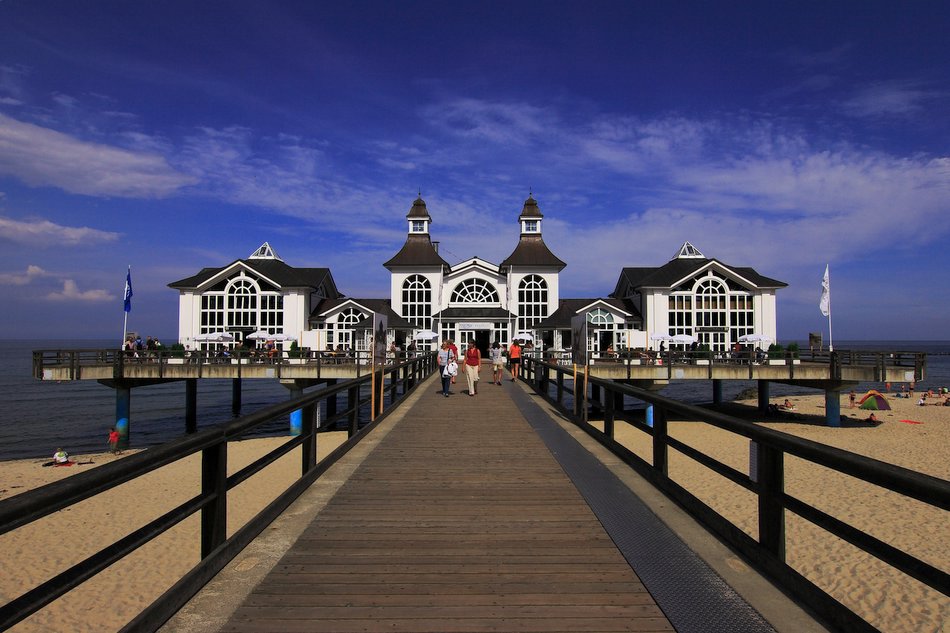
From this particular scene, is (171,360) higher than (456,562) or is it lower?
higher

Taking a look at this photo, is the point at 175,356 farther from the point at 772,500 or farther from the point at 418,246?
the point at 772,500

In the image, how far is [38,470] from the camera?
18266 millimetres

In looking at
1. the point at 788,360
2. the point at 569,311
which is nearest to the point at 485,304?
the point at 569,311

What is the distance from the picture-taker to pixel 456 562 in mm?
3846

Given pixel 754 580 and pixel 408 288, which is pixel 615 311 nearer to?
pixel 408 288

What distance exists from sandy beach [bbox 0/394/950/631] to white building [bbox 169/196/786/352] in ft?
61.1

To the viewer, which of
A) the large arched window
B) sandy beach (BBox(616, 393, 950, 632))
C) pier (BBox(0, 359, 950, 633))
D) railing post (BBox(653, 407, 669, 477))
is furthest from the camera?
the large arched window

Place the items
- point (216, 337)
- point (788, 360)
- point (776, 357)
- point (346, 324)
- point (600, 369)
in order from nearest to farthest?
1. point (600, 369)
2. point (788, 360)
3. point (776, 357)
4. point (216, 337)
5. point (346, 324)

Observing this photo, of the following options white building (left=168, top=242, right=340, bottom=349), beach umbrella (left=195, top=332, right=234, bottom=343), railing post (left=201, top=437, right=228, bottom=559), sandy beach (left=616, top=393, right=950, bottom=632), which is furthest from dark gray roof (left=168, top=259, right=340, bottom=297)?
railing post (left=201, top=437, right=228, bottom=559)

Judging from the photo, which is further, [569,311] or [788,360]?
[569,311]

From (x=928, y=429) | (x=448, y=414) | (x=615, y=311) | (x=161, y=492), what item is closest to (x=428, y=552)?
(x=448, y=414)

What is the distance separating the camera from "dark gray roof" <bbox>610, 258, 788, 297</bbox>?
3859 cm

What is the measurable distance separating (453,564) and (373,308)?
121 ft

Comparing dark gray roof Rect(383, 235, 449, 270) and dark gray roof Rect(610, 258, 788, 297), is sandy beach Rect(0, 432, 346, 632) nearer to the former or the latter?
dark gray roof Rect(383, 235, 449, 270)
